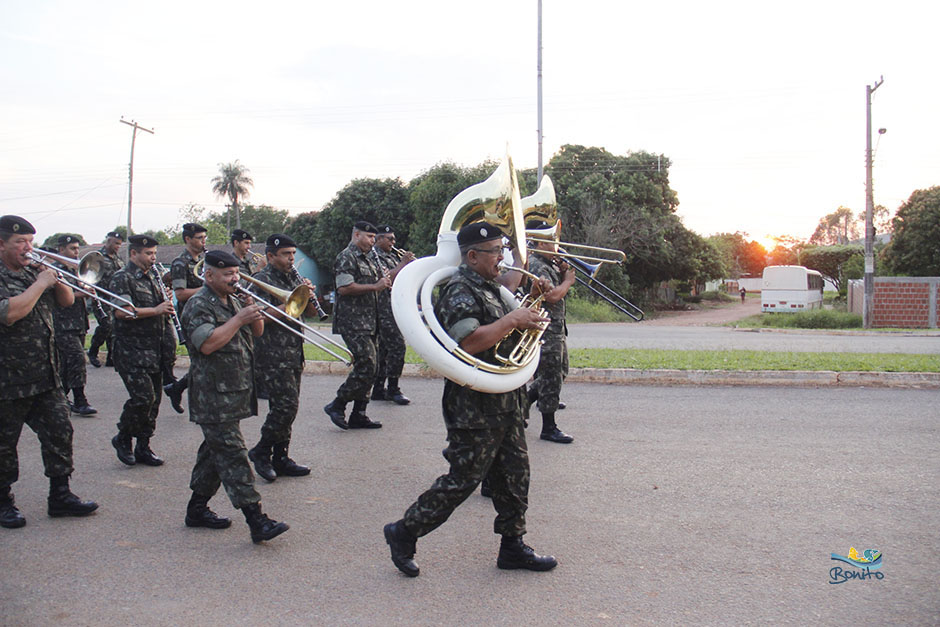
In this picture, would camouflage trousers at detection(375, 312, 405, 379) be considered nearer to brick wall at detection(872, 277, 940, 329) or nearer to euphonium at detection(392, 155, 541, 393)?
euphonium at detection(392, 155, 541, 393)

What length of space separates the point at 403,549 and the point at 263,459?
2.17m

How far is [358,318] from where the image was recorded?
22.2ft

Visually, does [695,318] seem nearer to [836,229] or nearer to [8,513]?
[8,513]

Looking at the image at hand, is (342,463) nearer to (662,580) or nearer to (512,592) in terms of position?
(512,592)

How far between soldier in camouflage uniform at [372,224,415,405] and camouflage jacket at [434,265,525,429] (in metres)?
4.06

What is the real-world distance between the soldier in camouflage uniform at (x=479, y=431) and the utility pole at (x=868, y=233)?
23.6 metres

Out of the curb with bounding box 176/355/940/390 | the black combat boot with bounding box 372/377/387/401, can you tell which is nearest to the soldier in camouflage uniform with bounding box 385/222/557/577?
the black combat boot with bounding box 372/377/387/401

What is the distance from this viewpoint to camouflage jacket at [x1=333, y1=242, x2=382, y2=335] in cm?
675

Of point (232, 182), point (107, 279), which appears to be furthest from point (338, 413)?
point (232, 182)

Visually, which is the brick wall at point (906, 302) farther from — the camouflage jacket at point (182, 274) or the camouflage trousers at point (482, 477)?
the camouflage trousers at point (482, 477)

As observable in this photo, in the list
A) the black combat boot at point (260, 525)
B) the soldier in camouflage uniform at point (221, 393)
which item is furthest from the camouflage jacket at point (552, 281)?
the black combat boot at point (260, 525)

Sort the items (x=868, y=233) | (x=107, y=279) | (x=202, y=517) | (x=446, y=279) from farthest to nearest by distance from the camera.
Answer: (x=868, y=233), (x=107, y=279), (x=202, y=517), (x=446, y=279)

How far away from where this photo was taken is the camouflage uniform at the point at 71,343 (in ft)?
A: 24.5

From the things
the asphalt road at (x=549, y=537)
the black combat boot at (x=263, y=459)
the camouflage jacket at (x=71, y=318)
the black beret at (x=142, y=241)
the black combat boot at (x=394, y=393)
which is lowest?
the asphalt road at (x=549, y=537)
